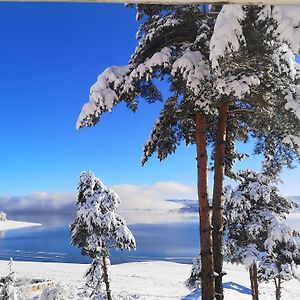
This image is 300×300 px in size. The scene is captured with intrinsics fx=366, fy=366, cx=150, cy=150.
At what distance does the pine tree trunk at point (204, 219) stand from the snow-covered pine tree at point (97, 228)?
440 inches

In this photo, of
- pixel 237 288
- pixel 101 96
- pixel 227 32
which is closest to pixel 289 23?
pixel 227 32

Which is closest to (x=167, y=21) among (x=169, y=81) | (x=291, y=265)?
(x=169, y=81)

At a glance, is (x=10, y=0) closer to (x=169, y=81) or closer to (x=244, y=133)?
(x=169, y=81)

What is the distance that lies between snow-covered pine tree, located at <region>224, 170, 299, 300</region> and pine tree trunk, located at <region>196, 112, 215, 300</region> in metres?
10.8

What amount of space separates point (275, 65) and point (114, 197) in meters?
15.2

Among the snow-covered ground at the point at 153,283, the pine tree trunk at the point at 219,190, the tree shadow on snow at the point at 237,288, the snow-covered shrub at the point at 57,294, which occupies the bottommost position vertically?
the snow-covered ground at the point at 153,283

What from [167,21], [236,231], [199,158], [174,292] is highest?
[167,21]

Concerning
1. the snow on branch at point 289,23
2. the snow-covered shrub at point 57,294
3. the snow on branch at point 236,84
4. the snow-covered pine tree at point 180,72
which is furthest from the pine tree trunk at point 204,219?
the snow-covered shrub at point 57,294

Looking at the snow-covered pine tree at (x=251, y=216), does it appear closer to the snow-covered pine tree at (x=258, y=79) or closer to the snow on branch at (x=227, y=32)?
the snow-covered pine tree at (x=258, y=79)

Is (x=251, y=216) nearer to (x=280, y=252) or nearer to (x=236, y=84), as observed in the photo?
(x=280, y=252)

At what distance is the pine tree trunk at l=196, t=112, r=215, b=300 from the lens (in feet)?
29.6

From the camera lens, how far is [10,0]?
1335 millimetres

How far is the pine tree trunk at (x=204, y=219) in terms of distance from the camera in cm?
902

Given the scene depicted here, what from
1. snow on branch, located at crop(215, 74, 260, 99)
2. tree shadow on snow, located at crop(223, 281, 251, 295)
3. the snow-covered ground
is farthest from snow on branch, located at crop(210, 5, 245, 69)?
tree shadow on snow, located at crop(223, 281, 251, 295)
